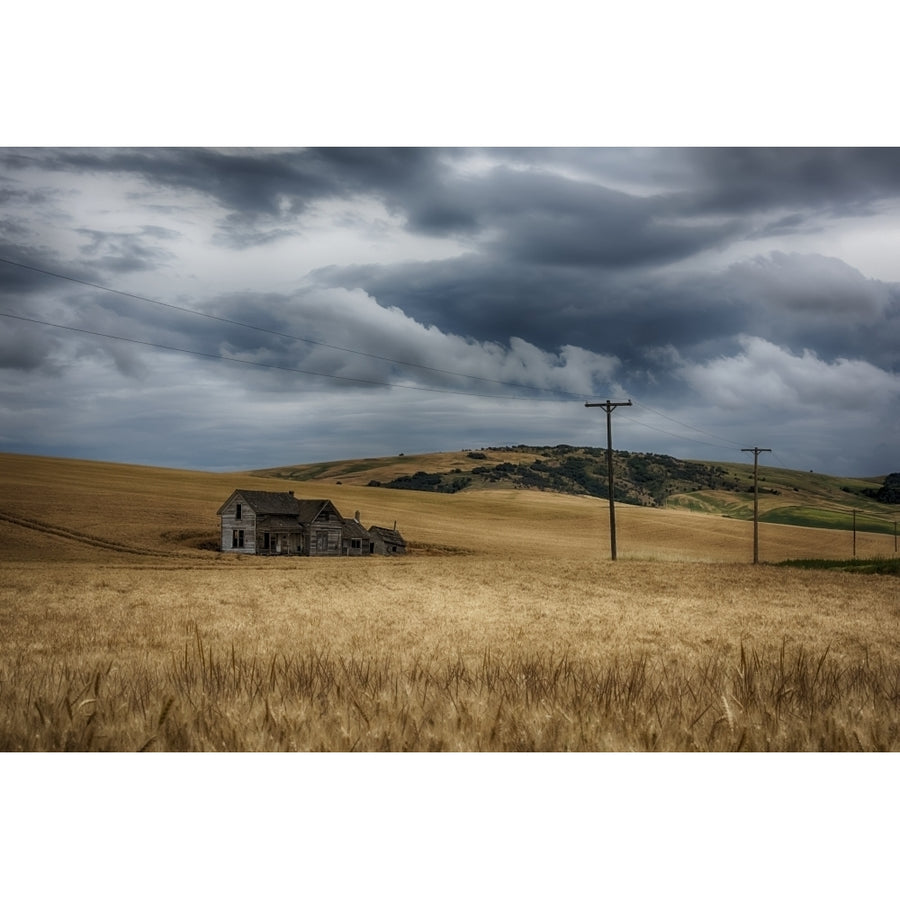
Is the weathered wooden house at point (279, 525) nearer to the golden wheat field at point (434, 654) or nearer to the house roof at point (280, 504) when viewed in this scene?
the house roof at point (280, 504)

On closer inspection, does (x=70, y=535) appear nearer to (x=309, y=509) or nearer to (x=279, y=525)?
(x=279, y=525)

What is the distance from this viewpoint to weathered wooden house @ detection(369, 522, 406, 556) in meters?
31.4

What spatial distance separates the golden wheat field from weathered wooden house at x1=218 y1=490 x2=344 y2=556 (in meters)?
4.38

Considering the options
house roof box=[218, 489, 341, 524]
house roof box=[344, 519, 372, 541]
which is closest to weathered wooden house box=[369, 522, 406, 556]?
house roof box=[344, 519, 372, 541]

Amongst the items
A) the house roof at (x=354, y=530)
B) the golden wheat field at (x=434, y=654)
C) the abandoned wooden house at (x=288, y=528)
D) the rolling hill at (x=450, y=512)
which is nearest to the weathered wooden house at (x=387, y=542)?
the abandoned wooden house at (x=288, y=528)

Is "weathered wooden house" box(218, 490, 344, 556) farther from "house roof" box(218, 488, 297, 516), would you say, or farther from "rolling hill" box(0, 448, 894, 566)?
"rolling hill" box(0, 448, 894, 566)

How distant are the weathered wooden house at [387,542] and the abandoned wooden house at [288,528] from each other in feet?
0.14

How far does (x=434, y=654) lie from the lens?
5.77 m

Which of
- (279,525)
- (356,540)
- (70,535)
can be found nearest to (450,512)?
(356,540)

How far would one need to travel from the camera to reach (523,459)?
52.1m

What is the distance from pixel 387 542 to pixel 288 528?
4328 mm

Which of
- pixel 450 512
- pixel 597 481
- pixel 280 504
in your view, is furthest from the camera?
pixel 597 481

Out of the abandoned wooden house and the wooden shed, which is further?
the wooden shed

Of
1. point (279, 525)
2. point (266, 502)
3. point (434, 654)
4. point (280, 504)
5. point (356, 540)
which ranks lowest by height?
point (356, 540)
